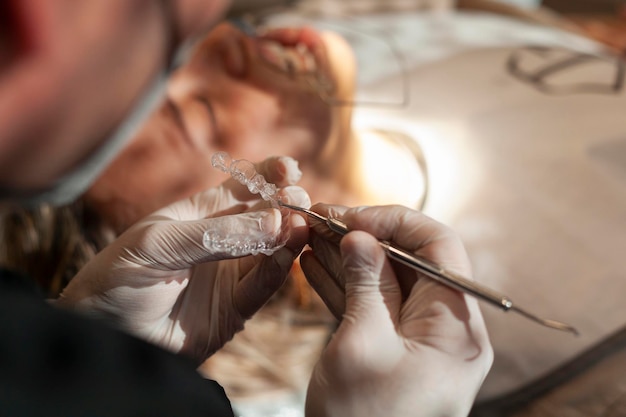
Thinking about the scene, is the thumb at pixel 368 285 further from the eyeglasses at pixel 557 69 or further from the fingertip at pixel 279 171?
the eyeglasses at pixel 557 69

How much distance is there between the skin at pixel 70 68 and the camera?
390 millimetres

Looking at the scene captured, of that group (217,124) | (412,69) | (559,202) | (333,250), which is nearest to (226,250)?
(333,250)

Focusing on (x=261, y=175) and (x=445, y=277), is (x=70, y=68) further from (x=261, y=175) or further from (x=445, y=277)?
(x=445, y=277)

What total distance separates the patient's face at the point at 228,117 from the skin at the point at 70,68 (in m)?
0.13

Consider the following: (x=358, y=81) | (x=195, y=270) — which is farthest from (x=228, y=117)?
(x=195, y=270)

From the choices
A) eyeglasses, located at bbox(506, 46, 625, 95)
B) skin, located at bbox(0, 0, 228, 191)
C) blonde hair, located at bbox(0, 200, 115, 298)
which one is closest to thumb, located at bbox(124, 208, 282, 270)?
skin, located at bbox(0, 0, 228, 191)

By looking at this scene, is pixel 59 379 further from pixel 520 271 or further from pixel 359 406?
pixel 520 271

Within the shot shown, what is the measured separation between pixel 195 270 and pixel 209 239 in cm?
7

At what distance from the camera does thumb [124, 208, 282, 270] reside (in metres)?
0.45

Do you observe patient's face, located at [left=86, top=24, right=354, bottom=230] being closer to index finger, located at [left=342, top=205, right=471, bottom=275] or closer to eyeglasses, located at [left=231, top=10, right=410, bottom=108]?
eyeglasses, located at [left=231, top=10, right=410, bottom=108]

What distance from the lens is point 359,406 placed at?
16.7 inches

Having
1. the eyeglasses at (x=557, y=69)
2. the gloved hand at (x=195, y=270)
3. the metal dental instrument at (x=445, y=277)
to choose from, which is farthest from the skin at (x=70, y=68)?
the eyeglasses at (x=557, y=69)

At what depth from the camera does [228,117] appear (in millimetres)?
845

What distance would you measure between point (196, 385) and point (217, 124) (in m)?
0.55
